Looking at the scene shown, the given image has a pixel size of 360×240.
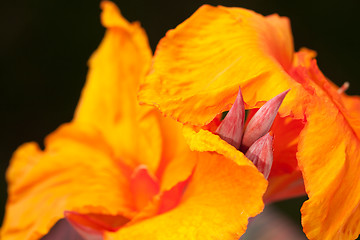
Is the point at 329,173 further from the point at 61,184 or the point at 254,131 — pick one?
the point at 61,184

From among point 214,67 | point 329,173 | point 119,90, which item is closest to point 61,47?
point 119,90

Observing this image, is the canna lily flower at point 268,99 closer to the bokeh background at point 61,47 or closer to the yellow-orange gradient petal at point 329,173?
the yellow-orange gradient petal at point 329,173

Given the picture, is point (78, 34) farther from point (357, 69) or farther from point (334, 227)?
point (334, 227)

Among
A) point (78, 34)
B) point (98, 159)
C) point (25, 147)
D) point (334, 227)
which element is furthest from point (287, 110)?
point (78, 34)

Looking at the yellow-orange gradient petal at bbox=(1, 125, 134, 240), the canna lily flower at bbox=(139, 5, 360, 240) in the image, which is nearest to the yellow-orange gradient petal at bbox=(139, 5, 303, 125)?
the canna lily flower at bbox=(139, 5, 360, 240)

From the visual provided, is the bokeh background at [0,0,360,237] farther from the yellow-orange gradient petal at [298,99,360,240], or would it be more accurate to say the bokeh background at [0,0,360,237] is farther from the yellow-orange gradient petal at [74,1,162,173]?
the yellow-orange gradient petal at [298,99,360,240]
